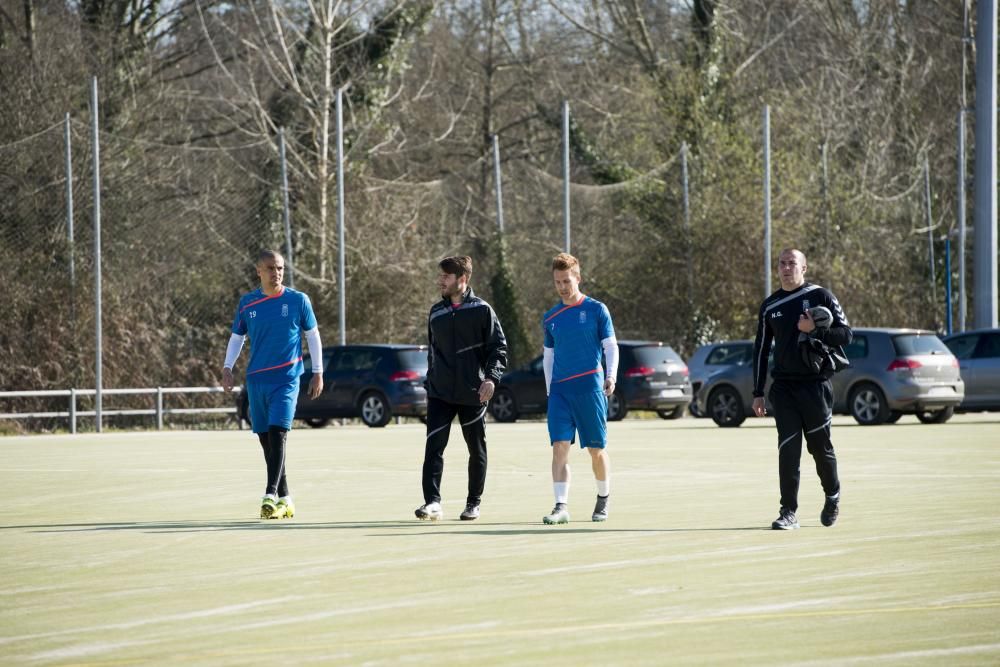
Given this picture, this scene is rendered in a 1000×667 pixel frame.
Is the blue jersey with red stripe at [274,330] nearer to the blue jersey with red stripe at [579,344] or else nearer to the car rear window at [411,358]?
the blue jersey with red stripe at [579,344]

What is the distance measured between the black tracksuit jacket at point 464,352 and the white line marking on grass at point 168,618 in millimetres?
4418

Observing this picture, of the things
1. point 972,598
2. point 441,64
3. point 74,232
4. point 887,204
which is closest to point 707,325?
point 887,204

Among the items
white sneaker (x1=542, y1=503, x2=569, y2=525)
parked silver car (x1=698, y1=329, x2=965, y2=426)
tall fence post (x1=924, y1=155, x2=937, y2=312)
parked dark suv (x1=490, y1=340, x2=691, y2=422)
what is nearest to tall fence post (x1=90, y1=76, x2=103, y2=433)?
parked dark suv (x1=490, y1=340, x2=691, y2=422)

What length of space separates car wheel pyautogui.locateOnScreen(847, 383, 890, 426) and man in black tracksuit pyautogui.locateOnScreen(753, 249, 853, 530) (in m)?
16.9

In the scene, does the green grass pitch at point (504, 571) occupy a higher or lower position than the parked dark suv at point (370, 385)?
lower

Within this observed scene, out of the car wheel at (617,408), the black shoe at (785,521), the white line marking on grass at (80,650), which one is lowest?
the white line marking on grass at (80,650)

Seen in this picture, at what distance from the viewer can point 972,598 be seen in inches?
330

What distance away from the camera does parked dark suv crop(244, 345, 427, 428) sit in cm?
3191

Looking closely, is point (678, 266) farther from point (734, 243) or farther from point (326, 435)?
point (326, 435)

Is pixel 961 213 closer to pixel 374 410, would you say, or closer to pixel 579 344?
pixel 374 410

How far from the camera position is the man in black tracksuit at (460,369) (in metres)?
12.9

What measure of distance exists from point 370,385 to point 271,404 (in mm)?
19165

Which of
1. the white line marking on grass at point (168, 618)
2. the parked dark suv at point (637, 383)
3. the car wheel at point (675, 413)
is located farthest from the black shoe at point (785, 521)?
the car wheel at point (675, 413)

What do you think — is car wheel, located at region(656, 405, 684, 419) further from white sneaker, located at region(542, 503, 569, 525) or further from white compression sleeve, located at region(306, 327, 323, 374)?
white sneaker, located at region(542, 503, 569, 525)
